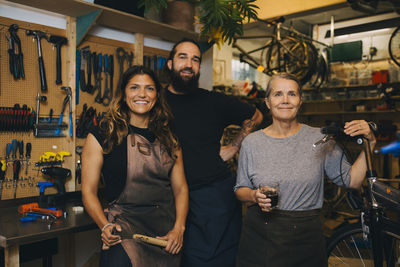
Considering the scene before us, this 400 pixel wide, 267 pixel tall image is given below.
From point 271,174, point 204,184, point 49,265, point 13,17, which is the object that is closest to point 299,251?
point 271,174

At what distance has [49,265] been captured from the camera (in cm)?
254

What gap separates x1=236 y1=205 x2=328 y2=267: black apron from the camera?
67.8 inches

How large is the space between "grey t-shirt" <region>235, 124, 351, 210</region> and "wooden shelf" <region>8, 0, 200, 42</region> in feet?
5.39

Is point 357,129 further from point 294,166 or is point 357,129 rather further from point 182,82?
point 182,82

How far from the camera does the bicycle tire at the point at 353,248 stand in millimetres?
1940

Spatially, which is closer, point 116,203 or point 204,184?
point 116,203

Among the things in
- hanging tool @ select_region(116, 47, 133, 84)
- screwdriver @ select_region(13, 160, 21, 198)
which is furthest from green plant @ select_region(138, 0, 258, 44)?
screwdriver @ select_region(13, 160, 21, 198)

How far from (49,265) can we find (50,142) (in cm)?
91

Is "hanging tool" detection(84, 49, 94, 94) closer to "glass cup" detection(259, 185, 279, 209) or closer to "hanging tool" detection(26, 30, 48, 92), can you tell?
"hanging tool" detection(26, 30, 48, 92)

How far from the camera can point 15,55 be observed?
247 cm

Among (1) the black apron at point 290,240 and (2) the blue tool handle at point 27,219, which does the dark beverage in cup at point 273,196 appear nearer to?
(1) the black apron at point 290,240

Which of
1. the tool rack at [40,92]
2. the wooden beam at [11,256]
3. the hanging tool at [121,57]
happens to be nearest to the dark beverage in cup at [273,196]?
the wooden beam at [11,256]

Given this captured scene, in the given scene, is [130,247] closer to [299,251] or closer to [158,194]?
[158,194]

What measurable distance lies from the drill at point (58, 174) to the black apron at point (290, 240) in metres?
1.55
